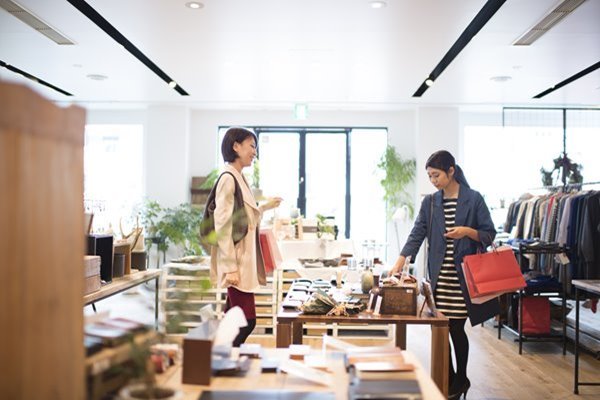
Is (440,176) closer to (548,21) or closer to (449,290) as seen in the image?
(449,290)

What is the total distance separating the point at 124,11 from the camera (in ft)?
15.5

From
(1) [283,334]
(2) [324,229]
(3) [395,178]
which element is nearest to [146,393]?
(1) [283,334]

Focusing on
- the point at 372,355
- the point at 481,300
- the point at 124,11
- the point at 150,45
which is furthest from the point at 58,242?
the point at 150,45

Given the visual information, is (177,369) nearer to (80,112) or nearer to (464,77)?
(80,112)

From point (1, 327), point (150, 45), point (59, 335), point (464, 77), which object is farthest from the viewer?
point (464, 77)

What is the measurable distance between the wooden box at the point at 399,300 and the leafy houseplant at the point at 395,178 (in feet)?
22.1

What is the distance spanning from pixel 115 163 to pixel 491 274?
26.7ft

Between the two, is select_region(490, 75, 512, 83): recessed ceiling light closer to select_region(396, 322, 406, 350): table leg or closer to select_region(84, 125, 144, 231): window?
select_region(396, 322, 406, 350): table leg

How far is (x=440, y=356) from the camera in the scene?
106 inches

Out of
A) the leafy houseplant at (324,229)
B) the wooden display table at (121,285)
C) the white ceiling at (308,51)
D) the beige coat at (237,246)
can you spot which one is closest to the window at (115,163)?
the white ceiling at (308,51)

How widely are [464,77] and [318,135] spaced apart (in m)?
3.40

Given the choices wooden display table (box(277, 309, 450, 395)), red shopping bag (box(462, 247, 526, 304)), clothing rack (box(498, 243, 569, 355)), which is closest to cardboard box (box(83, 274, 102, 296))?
wooden display table (box(277, 309, 450, 395))

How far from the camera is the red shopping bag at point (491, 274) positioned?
9.84 ft

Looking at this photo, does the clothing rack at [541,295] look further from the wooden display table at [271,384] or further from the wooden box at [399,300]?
the wooden display table at [271,384]
